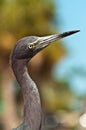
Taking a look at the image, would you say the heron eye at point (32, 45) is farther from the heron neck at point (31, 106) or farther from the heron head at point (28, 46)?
the heron neck at point (31, 106)

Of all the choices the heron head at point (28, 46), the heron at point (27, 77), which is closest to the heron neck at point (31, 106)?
the heron at point (27, 77)

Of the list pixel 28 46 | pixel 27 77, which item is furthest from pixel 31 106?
pixel 28 46

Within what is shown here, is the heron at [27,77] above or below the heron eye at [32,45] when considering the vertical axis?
below

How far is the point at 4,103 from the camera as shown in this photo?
1984cm

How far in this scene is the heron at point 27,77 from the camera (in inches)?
194

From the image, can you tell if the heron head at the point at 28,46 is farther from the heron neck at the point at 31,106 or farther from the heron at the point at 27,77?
the heron neck at the point at 31,106

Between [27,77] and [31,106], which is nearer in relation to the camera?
[31,106]

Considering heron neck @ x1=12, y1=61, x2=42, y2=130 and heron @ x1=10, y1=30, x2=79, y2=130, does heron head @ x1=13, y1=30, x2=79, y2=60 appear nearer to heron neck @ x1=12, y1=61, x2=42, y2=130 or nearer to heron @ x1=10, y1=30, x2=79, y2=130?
heron @ x1=10, y1=30, x2=79, y2=130

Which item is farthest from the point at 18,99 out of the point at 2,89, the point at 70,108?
the point at 70,108

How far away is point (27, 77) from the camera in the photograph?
16.6 ft

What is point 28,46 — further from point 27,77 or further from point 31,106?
point 31,106

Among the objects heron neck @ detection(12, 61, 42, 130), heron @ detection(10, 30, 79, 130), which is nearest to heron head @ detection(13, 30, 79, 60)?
heron @ detection(10, 30, 79, 130)

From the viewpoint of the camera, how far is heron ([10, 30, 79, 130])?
4930mm

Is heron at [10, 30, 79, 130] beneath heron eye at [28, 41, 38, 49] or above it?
beneath
